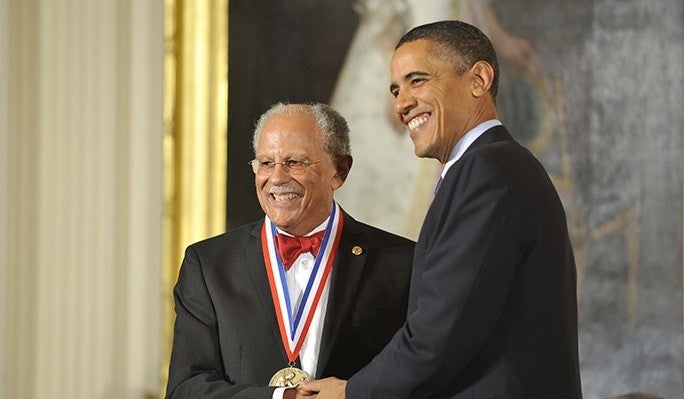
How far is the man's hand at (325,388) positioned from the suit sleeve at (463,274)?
26cm

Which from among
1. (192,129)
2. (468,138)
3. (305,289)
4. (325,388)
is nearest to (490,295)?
(468,138)

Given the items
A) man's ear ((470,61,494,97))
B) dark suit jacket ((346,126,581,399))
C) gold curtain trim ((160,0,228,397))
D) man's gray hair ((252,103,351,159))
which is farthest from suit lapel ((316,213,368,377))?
gold curtain trim ((160,0,228,397))

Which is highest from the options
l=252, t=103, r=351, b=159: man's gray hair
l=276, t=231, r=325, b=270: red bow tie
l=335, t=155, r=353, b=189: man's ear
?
l=252, t=103, r=351, b=159: man's gray hair

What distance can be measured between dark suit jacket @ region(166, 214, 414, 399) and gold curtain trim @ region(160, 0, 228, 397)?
197 centimetres

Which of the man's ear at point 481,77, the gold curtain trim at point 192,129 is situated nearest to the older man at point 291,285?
the man's ear at point 481,77

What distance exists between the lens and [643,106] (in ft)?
16.4

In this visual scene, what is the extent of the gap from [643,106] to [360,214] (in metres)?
1.42

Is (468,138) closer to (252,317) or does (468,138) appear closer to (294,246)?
(294,246)

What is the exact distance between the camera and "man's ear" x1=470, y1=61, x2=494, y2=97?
9.77 ft

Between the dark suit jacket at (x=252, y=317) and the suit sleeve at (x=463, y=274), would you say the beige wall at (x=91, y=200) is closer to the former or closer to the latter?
the dark suit jacket at (x=252, y=317)

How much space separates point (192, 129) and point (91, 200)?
25.2 inches

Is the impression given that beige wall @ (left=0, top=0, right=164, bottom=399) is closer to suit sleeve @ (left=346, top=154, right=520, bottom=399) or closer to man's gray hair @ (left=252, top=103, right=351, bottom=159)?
man's gray hair @ (left=252, top=103, right=351, bottom=159)

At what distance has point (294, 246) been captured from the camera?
137 inches

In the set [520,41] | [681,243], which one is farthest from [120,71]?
[681,243]
